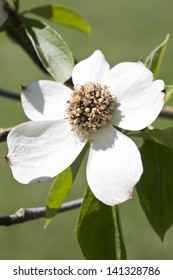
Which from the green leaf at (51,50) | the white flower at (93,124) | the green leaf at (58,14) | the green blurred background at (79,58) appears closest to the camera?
the white flower at (93,124)

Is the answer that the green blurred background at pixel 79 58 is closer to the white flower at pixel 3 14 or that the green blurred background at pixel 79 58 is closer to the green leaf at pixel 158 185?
the white flower at pixel 3 14

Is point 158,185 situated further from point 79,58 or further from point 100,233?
point 79,58

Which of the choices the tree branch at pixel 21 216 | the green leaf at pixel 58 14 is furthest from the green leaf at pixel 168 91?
the green leaf at pixel 58 14

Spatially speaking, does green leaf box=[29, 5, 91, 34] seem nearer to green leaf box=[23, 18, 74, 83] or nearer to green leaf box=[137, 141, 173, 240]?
green leaf box=[23, 18, 74, 83]

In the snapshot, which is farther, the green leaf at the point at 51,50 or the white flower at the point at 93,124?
the green leaf at the point at 51,50

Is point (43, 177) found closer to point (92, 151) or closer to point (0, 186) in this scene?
point (92, 151)

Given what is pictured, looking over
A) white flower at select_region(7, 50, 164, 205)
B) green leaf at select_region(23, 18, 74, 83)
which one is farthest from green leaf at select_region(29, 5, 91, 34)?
white flower at select_region(7, 50, 164, 205)

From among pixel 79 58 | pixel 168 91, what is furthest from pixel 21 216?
pixel 79 58
